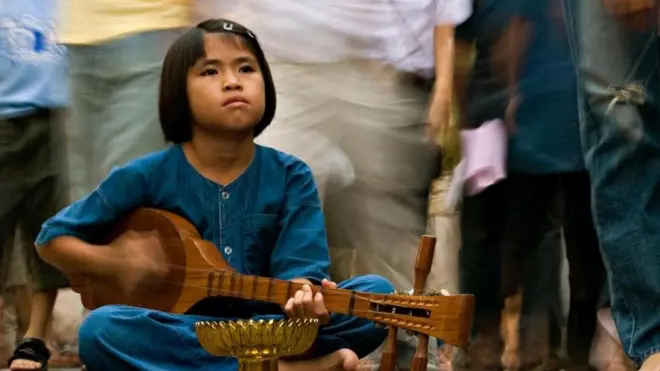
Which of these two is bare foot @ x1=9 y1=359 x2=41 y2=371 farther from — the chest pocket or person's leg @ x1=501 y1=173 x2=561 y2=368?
person's leg @ x1=501 y1=173 x2=561 y2=368

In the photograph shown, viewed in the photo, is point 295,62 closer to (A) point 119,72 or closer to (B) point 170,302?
(A) point 119,72

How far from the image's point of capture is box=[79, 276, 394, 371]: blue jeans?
1.58m

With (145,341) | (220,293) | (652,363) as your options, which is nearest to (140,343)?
(145,341)

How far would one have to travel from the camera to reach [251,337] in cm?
131

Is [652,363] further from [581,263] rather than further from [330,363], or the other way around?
[581,263]

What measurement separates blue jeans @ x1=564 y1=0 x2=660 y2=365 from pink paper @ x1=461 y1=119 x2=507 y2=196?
0.66 metres

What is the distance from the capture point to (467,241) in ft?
6.98

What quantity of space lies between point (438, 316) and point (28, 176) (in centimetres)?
132

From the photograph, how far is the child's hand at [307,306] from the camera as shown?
1467mm

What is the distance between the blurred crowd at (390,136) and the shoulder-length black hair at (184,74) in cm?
47

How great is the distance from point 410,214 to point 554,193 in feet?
1.06

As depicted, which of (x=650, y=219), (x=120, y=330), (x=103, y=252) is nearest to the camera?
(x=650, y=219)

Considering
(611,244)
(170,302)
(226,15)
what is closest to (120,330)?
(170,302)

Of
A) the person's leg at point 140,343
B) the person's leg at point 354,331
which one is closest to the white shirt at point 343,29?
the person's leg at point 354,331
